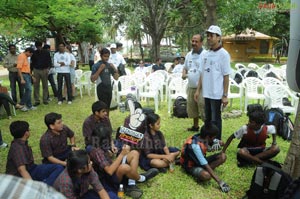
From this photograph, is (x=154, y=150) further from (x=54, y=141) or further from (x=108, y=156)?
(x=54, y=141)

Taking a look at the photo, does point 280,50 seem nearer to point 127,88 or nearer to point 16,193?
point 127,88

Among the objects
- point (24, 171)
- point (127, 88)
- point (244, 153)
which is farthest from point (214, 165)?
point (127, 88)

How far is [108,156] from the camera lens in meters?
3.77

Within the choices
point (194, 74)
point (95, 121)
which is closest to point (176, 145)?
point (194, 74)

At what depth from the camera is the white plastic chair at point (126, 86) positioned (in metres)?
8.03

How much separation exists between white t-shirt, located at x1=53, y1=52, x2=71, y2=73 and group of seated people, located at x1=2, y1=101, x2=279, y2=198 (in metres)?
4.47

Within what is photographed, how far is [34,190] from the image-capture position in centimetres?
108

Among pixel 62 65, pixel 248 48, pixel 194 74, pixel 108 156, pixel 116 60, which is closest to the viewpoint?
pixel 108 156

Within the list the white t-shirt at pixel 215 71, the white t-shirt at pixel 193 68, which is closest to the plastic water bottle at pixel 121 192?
the white t-shirt at pixel 215 71

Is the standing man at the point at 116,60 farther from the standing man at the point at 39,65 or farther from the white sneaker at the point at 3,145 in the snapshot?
the white sneaker at the point at 3,145

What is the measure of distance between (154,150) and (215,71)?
5.00ft

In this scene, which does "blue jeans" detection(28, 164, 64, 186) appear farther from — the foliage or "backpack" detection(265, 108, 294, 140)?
the foliage

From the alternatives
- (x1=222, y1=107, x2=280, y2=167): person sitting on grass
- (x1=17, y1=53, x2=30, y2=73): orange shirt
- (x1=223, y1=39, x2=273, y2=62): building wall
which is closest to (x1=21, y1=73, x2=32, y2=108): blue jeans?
(x1=17, y1=53, x2=30, y2=73): orange shirt

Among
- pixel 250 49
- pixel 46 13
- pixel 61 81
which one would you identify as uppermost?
pixel 46 13
